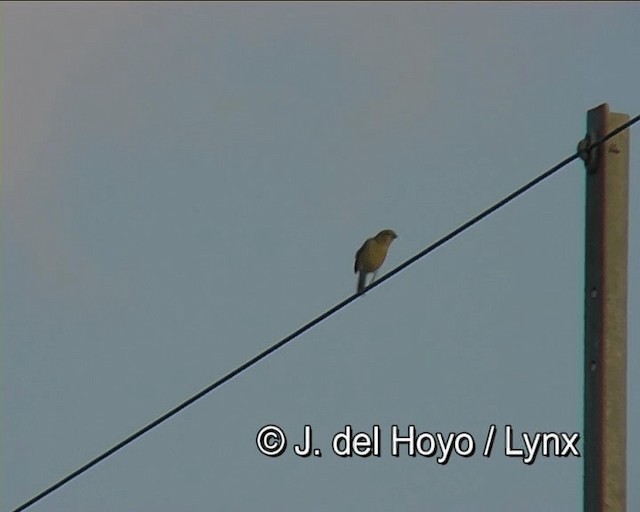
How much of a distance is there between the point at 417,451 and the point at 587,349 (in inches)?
163

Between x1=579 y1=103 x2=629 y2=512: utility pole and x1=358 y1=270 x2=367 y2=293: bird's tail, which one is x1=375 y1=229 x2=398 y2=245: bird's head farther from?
x1=579 y1=103 x2=629 y2=512: utility pole

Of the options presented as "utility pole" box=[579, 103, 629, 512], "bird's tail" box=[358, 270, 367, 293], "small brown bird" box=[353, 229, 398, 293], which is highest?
"small brown bird" box=[353, 229, 398, 293]

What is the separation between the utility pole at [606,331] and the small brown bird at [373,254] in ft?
19.4

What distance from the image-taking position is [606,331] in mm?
3885

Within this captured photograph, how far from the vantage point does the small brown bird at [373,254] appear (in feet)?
32.6

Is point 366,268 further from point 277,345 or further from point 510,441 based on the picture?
point 277,345

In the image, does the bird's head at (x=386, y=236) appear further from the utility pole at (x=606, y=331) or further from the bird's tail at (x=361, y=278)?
the utility pole at (x=606, y=331)

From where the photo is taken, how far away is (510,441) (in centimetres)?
813

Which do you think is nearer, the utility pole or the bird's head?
the utility pole

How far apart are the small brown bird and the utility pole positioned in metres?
5.92

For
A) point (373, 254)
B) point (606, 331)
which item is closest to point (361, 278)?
point (373, 254)

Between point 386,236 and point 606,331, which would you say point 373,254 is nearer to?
point 386,236

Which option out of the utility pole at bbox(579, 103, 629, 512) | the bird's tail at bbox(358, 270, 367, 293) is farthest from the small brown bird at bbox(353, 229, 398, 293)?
the utility pole at bbox(579, 103, 629, 512)

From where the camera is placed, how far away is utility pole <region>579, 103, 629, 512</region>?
12.6 ft
